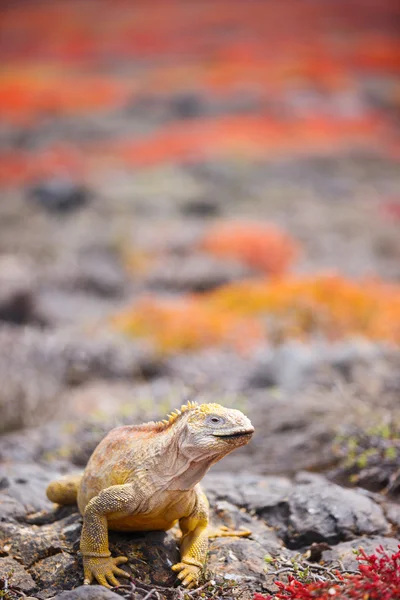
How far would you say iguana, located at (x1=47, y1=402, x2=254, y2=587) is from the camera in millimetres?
2994

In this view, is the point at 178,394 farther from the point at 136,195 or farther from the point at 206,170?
the point at 206,170

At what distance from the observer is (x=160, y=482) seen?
10.2 feet

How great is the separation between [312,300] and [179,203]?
41.9ft

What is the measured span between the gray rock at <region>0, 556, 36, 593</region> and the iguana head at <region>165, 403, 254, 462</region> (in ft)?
3.39

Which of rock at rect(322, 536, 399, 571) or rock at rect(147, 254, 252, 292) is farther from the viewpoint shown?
rock at rect(147, 254, 252, 292)

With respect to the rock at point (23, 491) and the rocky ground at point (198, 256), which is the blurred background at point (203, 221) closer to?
the rocky ground at point (198, 256)

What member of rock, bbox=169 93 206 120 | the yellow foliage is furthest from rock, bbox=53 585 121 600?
rock, bbox=169 93 206 120

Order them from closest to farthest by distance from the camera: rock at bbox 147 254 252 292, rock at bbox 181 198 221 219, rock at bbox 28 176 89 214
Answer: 1. rock at bbox 147 254 252 292
2. rock at bbox 28 176 89 214
3. rock at bbox 181 198 221 219

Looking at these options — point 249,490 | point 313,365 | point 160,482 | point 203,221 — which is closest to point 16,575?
point 160,482

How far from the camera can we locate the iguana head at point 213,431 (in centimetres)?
294

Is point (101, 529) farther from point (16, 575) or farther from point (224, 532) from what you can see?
point (224, 532)

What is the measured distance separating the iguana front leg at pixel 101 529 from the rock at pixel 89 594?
9.9 inches

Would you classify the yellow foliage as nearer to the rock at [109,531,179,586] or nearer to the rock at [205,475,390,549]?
the rock at [205,475,390,549]

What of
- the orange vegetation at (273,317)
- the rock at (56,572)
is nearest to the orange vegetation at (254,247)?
the orange vegetation at (273,317)
